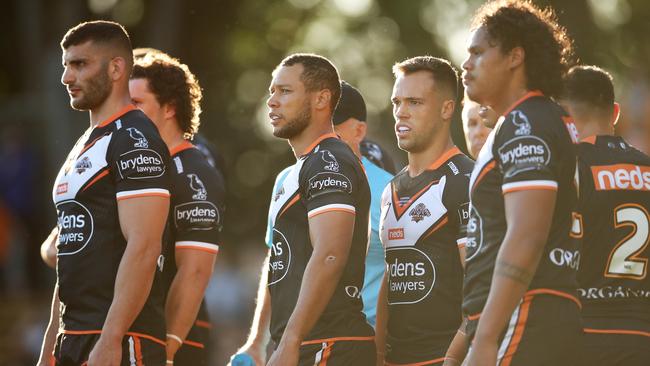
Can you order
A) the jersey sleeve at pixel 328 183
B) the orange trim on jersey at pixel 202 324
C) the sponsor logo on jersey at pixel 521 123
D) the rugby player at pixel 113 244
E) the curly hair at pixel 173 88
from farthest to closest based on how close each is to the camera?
the orange trim on jersey at pixel 202 324
the curly hair at pixel 173 88
the jersey sleeve at pixel 328 183
the rugby player at pixel 113 244
the sponsor logo on jersey at pixel 521 123

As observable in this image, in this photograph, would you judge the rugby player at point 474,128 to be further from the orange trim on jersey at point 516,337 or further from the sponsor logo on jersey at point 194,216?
the orange trim on jersey at point 516,337

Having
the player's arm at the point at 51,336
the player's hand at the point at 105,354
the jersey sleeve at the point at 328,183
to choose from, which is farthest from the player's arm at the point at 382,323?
the player's arm at the point at 51,336

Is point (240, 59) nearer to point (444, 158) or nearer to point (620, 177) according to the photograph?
point (444, 158)

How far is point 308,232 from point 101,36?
69.8 inches

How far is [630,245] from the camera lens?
781cm

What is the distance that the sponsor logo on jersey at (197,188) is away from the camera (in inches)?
336

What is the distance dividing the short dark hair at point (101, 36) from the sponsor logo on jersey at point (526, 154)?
2.75 metres

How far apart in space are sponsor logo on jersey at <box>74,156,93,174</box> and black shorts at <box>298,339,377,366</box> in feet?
Answer: 5.45

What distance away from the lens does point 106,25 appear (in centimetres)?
782

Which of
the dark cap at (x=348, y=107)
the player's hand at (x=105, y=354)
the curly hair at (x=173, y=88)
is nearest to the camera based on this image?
the player's hand at (x=105, y=354)

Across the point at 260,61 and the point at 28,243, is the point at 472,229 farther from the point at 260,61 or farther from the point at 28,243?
the point at 260,61

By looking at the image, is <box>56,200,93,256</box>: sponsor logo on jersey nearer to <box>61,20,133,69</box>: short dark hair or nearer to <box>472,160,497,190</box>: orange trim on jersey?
<box>61,20,133,69</box>: short dark hair

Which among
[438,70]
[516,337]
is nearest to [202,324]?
[438,70]

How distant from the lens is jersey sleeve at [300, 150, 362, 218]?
7.35m
